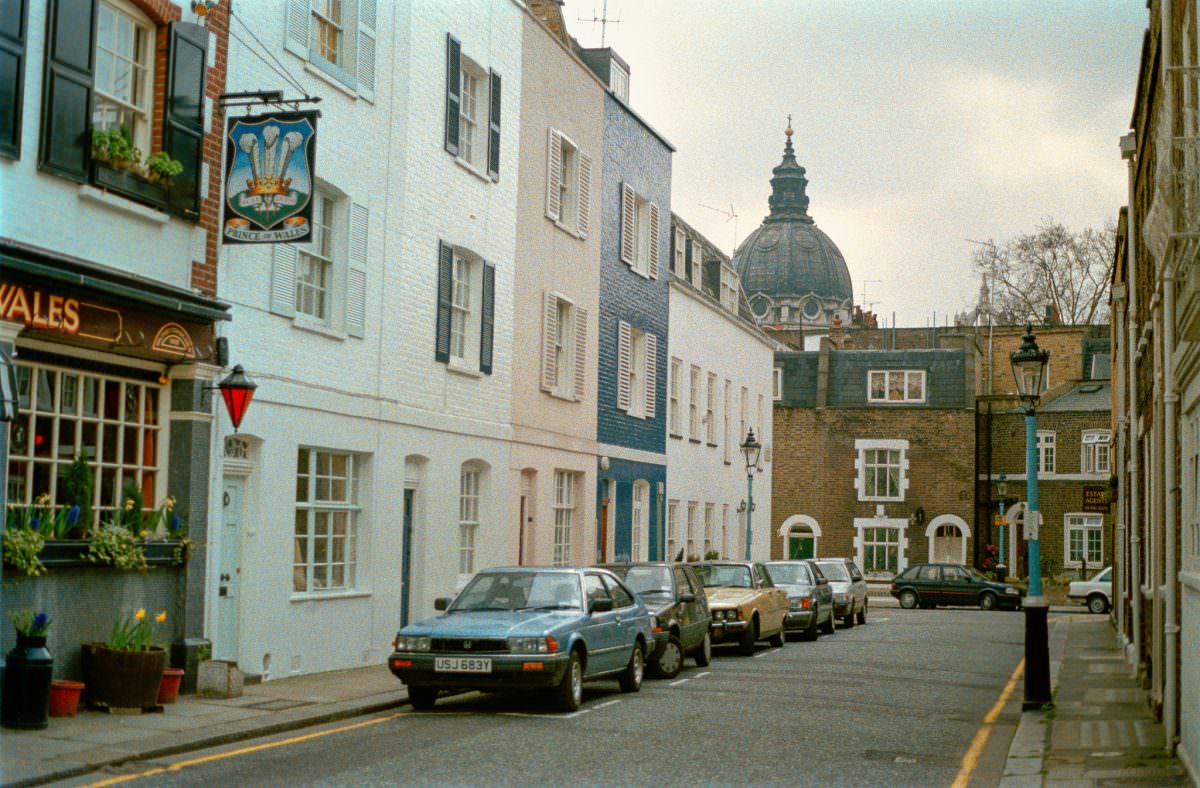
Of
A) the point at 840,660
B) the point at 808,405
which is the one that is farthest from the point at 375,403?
the point at 808,405

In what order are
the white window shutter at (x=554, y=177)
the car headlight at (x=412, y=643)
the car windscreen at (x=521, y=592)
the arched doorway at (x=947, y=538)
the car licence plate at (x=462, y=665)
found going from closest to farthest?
the car licence plate at (x=462, y=665) → the car headlight at (x=412, y=643) → the car windscreen at (x=521, y=592) → the white window shutter at (x=554, y=177) → the arched doorway at (x=947, y=538)

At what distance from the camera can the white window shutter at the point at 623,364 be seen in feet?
99.0

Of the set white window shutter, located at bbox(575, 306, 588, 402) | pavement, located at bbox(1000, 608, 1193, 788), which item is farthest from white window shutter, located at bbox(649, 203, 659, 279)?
pavement, located at bbox(1000, 608, 1193, 788)

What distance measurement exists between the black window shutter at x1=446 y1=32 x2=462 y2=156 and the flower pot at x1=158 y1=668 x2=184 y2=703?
388 inches

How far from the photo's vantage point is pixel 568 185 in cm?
2767

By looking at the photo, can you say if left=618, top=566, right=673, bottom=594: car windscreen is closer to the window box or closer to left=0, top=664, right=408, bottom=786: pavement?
left=0, top=664, right=408, bottom=786: pavement

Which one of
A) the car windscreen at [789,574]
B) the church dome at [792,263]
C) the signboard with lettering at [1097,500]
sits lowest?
the car windscreen at [789,574]

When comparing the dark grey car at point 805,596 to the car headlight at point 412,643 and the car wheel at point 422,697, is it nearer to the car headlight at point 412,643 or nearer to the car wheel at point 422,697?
the car wheel at point 422,697

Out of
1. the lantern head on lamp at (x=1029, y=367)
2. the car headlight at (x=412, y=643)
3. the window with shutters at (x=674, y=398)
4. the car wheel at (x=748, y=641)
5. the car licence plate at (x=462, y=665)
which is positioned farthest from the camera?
the window with shutters at (x=674, y=398)

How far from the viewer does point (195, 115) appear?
15320 millimetres

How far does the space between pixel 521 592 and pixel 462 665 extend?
1.82 meters

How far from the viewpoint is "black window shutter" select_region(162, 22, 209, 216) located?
14922 mm

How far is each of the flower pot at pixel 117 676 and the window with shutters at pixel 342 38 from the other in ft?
24.8

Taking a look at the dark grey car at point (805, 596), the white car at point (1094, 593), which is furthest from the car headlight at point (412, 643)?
the white car at point (1094, 593)
